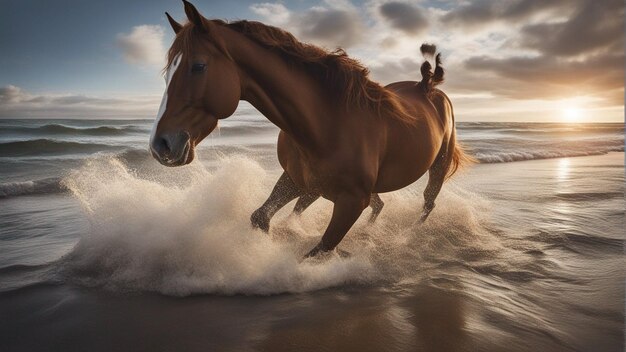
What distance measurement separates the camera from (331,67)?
2.57 meters

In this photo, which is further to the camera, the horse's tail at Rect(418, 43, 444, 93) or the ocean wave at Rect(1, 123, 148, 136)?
the ocean wave at Rect(1, 123, 148, 136)

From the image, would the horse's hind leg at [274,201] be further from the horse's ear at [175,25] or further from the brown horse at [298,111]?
the horse's ear at [175,25]

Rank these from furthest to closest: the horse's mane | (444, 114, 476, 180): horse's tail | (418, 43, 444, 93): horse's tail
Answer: (444, 114, 476, 180): horse's tail, (418, 43, 444, 93): horse's tail, the horse's mane

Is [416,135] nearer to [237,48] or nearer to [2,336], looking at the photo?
[237,48]

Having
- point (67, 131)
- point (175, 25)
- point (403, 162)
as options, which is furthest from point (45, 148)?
point (403, 162)

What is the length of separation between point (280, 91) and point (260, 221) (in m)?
1.10

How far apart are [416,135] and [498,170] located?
753cm

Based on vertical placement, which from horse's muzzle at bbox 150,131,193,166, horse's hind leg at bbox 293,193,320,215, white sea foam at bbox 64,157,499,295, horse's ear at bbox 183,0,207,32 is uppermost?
horse's ear at bbox 183,0,207,32

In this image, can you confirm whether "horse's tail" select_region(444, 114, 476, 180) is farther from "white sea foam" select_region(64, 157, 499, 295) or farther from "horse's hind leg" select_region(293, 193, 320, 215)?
"horse's hind leg" select_region(293, 193, 320, 215)

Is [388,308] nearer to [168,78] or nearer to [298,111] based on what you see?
[298,111]

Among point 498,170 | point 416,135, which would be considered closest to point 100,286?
point 416,135

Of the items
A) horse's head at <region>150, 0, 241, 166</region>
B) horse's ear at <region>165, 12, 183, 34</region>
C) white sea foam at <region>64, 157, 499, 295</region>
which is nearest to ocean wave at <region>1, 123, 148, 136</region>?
white sea foam at <region>64, 157, 499, 295</region>

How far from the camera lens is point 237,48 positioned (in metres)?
2.17

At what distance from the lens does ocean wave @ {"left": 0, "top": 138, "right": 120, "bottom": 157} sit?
12609 millimetres
